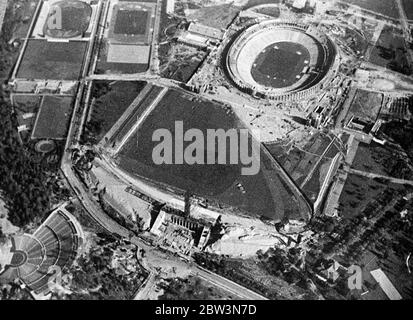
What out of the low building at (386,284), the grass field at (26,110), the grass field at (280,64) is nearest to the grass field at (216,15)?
the grass field at (280,64)

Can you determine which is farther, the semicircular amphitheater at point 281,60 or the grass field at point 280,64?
the grass field at point 280,64

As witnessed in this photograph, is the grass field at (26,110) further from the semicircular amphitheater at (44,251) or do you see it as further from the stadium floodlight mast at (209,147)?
the stadium floodlight mast at (209,147)

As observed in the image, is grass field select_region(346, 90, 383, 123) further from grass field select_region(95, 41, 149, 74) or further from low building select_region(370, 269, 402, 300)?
grass field select_region(95, 41, 149, 74)

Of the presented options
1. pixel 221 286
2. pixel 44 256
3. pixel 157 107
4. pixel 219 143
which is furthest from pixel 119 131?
pixel 221 286

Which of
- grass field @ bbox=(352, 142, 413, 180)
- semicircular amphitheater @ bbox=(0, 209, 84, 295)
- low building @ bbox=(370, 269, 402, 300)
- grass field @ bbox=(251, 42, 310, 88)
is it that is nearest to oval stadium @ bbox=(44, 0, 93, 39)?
grass field @ bbox=(251, 42, 310, 88)

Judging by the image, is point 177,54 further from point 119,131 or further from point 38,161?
point 38,161

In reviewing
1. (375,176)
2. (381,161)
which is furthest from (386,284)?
(381,161)

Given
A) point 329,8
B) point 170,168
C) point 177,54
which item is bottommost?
point 170,168
